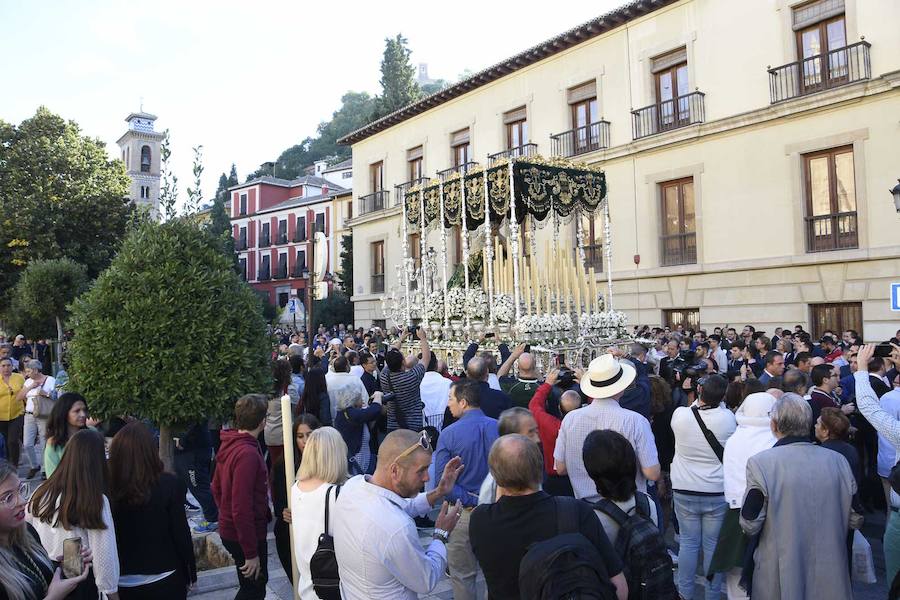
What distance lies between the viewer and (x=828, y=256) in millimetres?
15688

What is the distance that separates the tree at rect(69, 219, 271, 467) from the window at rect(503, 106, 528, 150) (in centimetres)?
1858

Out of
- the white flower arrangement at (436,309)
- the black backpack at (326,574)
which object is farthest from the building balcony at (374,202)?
the black backpack at (326,574)

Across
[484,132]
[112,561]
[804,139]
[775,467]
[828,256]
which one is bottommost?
[112,561]

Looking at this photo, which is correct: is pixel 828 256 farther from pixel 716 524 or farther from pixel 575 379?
pixel 716 524

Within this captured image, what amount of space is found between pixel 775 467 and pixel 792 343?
845 centimetres

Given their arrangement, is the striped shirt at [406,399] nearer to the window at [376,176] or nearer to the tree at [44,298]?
the tree at [44,298]

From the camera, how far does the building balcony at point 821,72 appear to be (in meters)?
15.3

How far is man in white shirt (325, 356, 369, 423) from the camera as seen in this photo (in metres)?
6.63

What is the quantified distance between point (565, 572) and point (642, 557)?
0.56 meters

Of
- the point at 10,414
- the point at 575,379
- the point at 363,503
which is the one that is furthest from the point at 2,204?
the point at 363,503

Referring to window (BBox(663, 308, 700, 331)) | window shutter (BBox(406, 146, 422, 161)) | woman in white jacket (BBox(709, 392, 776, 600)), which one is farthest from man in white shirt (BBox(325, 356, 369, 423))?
window shutter (BBox(406, 146, 422, 161))

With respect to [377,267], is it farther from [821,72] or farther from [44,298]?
[821,72]

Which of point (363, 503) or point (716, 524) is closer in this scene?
point (363, 503)

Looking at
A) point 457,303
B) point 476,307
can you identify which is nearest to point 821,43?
point 476,307
